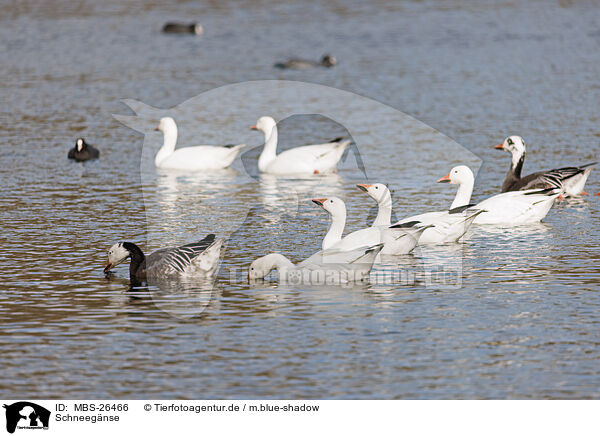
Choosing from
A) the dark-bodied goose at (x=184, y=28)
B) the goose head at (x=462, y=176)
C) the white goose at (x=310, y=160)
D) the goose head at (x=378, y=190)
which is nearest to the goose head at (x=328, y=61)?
the dark-bodied goose at (x=184, y=28)

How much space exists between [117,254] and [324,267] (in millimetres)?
2569

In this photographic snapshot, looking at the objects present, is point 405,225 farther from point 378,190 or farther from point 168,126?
point 168,126

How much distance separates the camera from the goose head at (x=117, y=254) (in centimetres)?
1274

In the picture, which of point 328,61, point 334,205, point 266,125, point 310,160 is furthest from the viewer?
point 328,61

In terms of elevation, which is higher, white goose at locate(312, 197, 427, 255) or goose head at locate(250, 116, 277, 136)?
goose head at locate(250, 116, 277, 136)

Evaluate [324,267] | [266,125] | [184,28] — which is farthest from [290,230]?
[184,28]

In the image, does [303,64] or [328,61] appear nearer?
[303,64]

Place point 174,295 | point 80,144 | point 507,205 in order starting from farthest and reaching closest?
1. point 80,144
2. point 507,205
3. point 174,295

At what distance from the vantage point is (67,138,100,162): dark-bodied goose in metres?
20.6

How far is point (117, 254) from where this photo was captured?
12750 mm

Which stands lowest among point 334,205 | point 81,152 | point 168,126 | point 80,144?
point 334,205

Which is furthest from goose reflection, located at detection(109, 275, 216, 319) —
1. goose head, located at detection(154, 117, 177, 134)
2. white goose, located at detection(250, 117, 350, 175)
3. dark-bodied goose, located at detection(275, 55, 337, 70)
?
dark-bodied goose, located at detection(275, 55, 337, 70)

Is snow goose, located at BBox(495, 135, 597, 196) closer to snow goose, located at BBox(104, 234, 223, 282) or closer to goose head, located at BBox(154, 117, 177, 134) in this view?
snow goose, located at BBox(104, 234, 223, 282)
